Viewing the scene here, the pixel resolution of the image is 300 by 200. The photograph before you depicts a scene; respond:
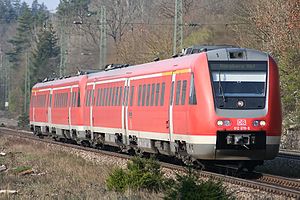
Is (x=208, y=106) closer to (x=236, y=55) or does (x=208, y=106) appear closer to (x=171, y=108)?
(x=236, y=55)

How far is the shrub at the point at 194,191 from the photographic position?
13.1 m

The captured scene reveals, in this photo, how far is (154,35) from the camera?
2397 inches

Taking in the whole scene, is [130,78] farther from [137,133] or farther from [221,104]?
[221,104]

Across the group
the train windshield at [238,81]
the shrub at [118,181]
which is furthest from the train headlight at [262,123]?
the shrub at [118,181]

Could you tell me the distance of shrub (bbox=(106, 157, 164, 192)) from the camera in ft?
52.4

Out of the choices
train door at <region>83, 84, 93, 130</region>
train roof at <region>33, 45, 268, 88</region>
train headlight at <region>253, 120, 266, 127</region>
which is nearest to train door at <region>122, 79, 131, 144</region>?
train roof at <region>33, 45, 268, 88</region>

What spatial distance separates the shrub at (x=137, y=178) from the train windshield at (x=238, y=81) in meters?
2.61

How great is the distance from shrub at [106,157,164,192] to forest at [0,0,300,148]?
A: 20.7 metres

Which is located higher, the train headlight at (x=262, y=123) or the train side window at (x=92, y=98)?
the train side window at (x=92, y=98)

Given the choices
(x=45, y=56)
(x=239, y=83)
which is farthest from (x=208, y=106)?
(x=45, y=56)

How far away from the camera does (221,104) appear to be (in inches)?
720

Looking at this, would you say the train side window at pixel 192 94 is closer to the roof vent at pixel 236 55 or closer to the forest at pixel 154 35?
the roof vent at pixel 236 55

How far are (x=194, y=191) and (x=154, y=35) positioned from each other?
1892 inches

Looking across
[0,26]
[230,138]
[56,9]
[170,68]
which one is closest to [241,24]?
[170,68]
